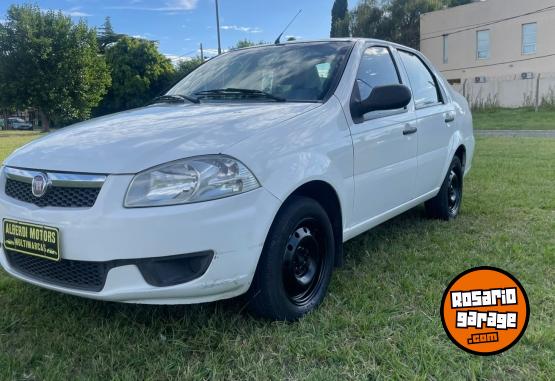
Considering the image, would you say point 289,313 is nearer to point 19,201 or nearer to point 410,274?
point 410,274

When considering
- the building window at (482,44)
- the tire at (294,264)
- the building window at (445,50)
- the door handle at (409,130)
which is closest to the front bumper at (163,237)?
the tire at (294,264)

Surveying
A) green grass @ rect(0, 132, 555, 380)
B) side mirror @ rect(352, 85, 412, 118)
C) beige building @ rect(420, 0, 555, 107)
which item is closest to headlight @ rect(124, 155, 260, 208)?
green grass @ rect(0, 132, 555, 380)

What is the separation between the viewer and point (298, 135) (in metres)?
2.71

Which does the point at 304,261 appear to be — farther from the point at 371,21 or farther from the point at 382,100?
the point at 371,21

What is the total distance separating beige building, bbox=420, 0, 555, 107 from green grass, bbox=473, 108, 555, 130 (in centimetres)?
161

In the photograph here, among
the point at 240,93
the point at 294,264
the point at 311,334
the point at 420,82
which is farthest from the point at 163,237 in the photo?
the point at 420,82

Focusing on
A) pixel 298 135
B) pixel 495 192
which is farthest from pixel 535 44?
pixel 298 135

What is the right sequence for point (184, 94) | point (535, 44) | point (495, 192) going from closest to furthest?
1. point (184, 94)
2. point (495, 192)
3. point (535, 44)

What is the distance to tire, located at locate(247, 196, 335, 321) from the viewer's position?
2.54m

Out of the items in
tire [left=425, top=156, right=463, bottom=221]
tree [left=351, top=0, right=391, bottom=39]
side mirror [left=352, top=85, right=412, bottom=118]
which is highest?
tree [left=351, top=0, right=391, bottom=39]

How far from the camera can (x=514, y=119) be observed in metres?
19.6

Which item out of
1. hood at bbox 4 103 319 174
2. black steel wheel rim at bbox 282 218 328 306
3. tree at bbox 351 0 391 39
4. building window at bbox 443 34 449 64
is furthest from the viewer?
tree at bbox 351 0 391 39

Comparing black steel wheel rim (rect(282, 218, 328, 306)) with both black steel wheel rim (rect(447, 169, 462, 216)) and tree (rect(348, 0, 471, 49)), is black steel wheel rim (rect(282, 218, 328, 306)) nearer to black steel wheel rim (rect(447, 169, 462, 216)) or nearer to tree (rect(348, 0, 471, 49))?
black steel wheel rim (rect(447, 169, 462, 216))

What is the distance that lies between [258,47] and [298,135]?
154cm
